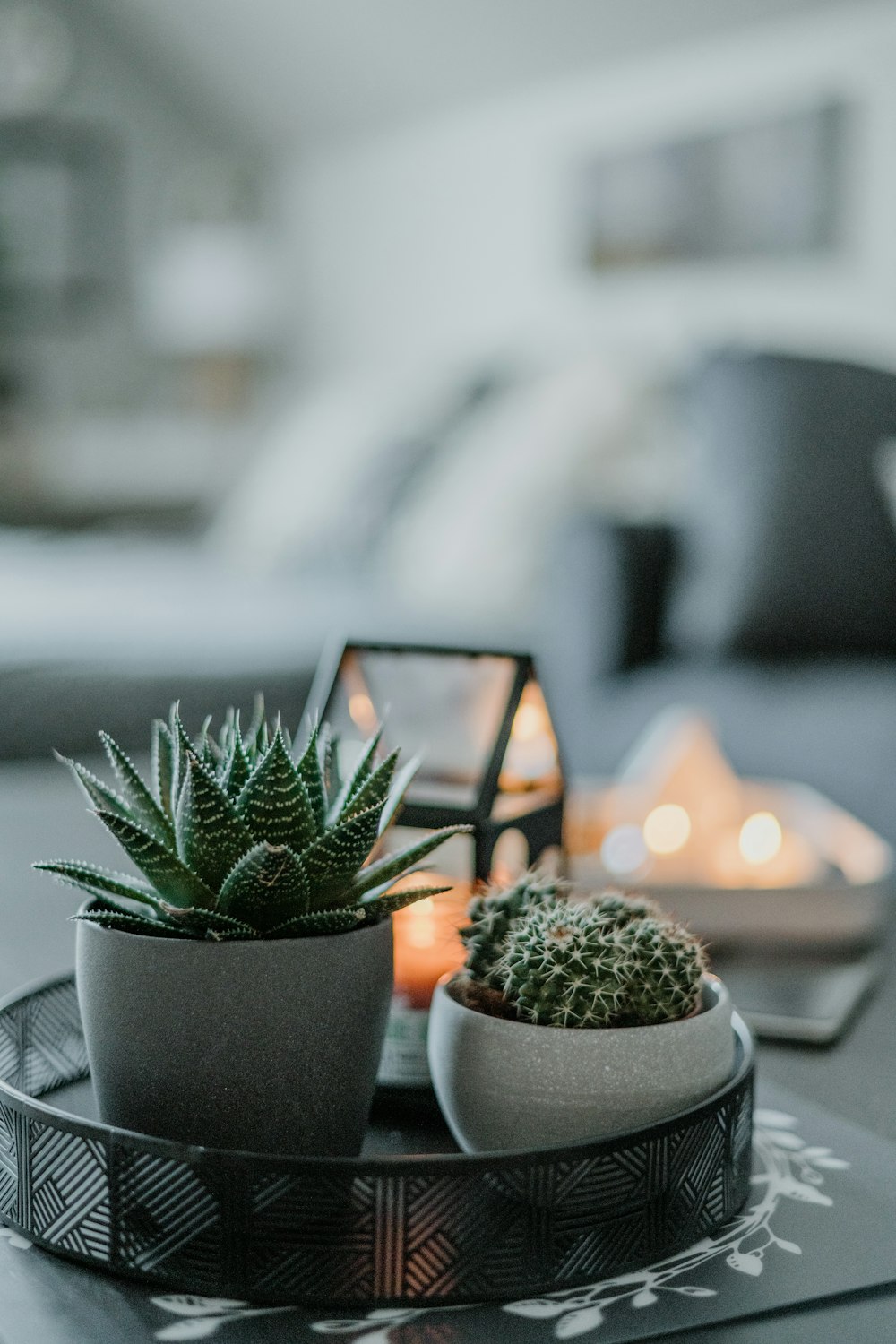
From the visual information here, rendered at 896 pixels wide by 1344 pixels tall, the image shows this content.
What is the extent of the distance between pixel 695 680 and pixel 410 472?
0.95 meters

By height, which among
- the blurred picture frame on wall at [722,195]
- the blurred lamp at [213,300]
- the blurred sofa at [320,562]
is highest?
the blurred picture frame on wall at [722,195]

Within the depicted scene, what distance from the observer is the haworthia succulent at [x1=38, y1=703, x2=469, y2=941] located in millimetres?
607

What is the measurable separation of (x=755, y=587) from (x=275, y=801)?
68.1 inches

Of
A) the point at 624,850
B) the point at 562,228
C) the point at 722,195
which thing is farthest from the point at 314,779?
the point at 562,228

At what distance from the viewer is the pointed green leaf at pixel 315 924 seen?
61 centimetres

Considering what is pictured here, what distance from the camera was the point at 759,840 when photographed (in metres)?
1.15

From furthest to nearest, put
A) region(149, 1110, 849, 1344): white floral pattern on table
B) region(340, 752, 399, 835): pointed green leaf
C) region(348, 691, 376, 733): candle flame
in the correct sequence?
region(348, 691, 376, 733): candle flame
region(340, 752, 399, 835): pointed green leaf
region(149, 1110, 849, 1344): white floral pattern on table

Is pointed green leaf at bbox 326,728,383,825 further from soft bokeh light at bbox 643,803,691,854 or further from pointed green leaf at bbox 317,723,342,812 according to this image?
soft bokeh light at bbox 643,803,691,854

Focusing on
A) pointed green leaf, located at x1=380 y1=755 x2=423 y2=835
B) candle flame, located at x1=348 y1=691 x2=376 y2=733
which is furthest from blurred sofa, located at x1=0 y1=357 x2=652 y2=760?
pointed green leaf, located at x1=380 y1=755 x2=423 y2=835

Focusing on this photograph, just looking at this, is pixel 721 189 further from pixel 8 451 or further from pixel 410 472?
pixel 8 451

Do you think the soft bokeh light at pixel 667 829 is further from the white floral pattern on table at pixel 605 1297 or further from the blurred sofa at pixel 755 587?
the blurred sofa at pixel 755 587

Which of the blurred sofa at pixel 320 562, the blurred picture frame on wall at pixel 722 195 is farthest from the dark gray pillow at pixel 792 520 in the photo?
the blurred picture frame on wall at pixel 722 195

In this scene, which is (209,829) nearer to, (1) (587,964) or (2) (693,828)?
(1) (587,964)

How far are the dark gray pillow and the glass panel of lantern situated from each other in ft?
4.56
